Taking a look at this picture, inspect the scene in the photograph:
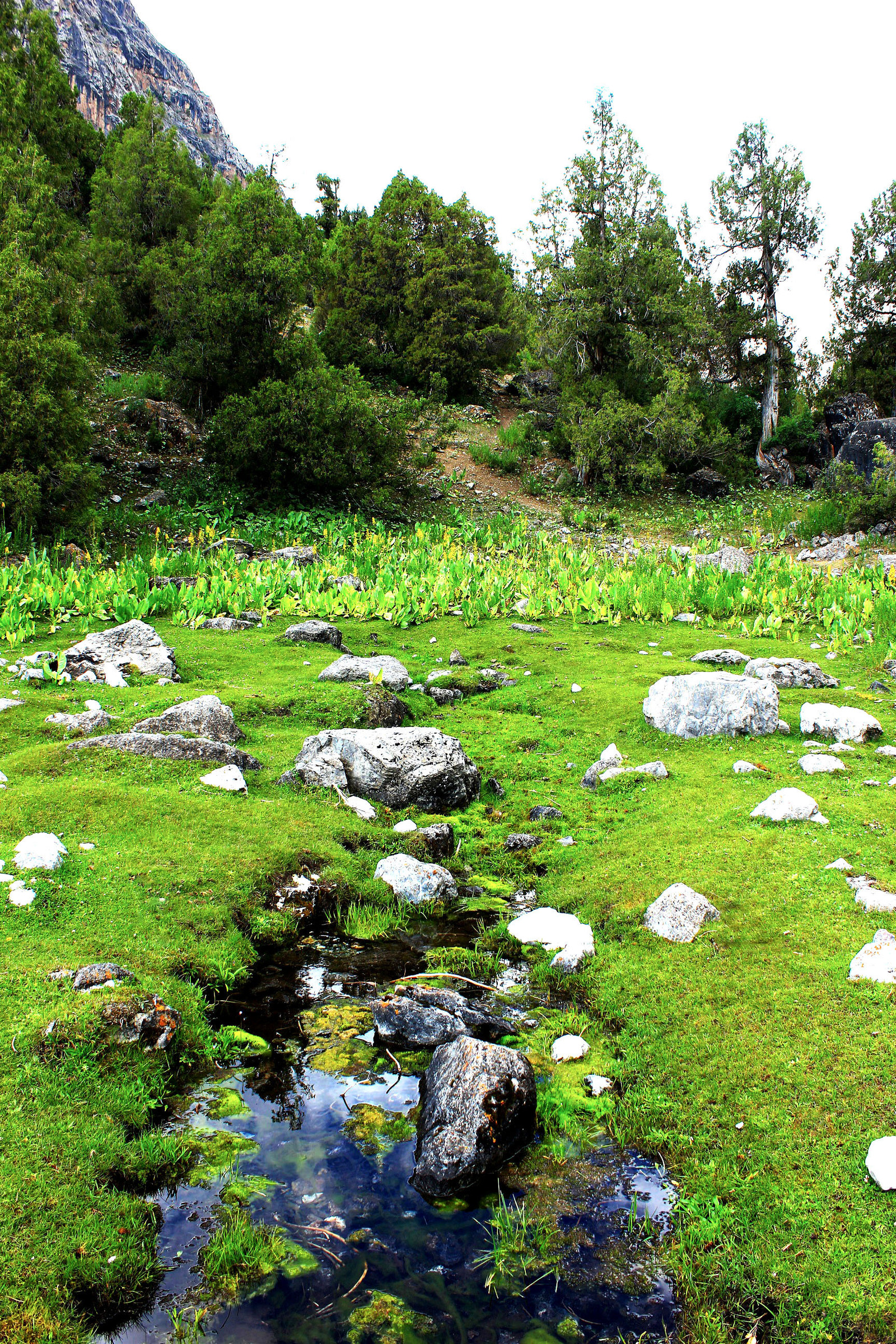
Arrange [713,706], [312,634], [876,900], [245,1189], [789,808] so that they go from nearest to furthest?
[245,1189] < [876,900] < [789,808] < [713,706] < [312,634]

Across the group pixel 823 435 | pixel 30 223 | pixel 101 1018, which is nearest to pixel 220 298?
pixel 30 223

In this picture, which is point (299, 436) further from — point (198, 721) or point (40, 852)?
point (40, 852)

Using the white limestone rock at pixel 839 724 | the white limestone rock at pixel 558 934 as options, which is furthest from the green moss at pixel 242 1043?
the white limestone rock at pixel 839 724

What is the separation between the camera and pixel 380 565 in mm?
15344

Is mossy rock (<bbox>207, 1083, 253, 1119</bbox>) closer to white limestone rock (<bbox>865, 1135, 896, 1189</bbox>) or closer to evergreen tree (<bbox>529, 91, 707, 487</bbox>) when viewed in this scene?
white limestone rock (<bbox>865, 1135, 896, 1189</bbox>)

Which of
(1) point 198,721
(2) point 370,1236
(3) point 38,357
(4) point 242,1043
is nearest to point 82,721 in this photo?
(1) point 198,721

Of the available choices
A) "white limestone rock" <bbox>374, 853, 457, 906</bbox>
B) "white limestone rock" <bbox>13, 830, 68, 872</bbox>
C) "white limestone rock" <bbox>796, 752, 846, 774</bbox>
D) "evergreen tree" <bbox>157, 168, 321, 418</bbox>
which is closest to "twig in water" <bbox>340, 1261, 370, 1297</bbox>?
"white limestone rock" <bbox>374, 853, 457, 906</bbox>

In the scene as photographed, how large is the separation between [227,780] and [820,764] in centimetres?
469

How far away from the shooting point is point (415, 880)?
5.15m

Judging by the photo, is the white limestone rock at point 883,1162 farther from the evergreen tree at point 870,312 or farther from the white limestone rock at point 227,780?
the evergreen tree at point 870,312

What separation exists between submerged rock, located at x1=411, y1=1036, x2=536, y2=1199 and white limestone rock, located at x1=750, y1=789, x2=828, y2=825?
2803 mm

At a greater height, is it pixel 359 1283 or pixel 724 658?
pixel 724 658

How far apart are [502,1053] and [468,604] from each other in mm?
9539

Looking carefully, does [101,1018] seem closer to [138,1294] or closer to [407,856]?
[138,1294]
